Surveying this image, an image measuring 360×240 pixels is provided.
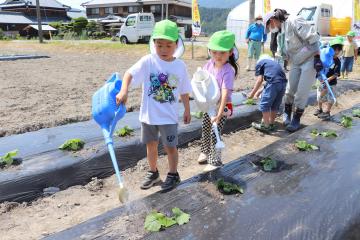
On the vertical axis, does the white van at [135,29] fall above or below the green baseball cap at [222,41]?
above

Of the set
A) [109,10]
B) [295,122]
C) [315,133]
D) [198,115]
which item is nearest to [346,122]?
[295,122]

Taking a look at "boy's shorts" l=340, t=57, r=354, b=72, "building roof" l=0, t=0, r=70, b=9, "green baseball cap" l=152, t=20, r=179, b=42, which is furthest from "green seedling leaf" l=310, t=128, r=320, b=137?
"building roof" l=0, t=0, r=70, b=9

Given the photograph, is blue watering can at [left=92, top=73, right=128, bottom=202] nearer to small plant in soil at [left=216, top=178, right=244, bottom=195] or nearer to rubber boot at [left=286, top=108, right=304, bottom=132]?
small plant in soil at [left=216, top=178, right=244, bottom=195]

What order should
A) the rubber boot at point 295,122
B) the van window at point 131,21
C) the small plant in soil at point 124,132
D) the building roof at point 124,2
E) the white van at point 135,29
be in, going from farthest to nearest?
the building roof at point 124,2, the van window at point 131,21, the white van at point 135,29, the rubber boot at point 295,122, the small plant in soil at point 124,132

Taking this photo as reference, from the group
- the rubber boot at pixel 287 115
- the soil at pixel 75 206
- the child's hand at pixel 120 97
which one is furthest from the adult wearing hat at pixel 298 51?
the child's hand at pixel 120 97

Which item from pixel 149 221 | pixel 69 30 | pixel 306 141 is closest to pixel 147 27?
pixel 69 30

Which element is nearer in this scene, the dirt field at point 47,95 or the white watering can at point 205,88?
the white watering can at point 205,88

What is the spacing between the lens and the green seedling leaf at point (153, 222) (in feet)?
8.09

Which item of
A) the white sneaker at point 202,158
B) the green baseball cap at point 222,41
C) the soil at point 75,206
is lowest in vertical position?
the soil at point 75,206

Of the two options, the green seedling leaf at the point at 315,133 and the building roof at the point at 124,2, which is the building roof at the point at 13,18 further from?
the green seedling leaf at the point at 315,133

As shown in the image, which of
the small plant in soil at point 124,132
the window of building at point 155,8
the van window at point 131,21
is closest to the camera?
the small plant in soil at point 124,132

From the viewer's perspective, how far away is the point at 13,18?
41.8 m

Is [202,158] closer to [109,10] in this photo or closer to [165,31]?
[165,31]

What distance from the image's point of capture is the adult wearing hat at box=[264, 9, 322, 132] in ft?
17.9
